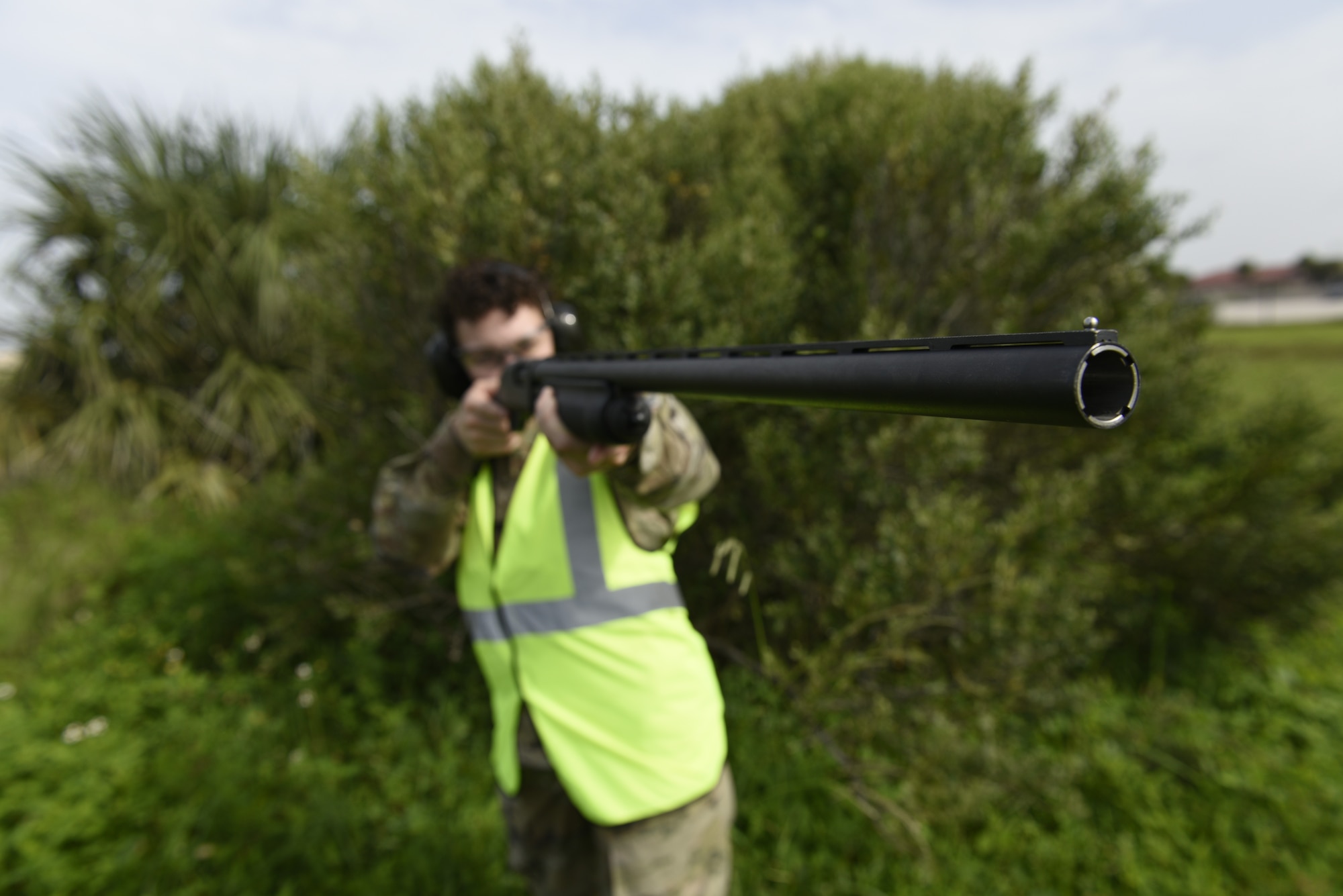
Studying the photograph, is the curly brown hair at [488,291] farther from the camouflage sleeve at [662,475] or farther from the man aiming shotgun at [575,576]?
the camouflage sleeve at [662,475]

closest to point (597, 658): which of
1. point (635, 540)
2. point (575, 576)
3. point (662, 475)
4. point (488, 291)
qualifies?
point (575, 576)

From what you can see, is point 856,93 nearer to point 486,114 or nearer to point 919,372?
point 486,114

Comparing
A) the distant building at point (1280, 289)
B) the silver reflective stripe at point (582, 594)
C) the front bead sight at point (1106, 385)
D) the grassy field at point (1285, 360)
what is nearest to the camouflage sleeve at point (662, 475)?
the silver reflective stripe at point (582, 594)

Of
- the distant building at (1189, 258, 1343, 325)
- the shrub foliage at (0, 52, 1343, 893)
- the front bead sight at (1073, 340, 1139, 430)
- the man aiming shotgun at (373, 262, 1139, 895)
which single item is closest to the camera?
the front bead sight at (1073, 340, 1139, 430)

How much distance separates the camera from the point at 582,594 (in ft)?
5.83

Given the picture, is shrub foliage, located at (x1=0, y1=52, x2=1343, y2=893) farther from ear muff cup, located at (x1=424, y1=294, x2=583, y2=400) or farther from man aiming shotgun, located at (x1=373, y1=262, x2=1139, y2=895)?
ear muff cup, located at (x1=424, y1=294, x2=583, y2=400)

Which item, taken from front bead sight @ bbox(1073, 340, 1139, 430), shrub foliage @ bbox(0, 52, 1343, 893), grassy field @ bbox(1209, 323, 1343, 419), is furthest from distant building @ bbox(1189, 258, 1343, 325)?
front bead sight @ bbox(1073, 340, 1139, 430)

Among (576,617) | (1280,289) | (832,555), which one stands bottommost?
(832,555)

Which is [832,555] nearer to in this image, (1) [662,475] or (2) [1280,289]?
(1) [662,475]

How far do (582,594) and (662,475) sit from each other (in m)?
0.40

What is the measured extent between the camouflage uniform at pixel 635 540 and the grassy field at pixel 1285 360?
436cm

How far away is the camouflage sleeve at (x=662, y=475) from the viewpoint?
171 cm

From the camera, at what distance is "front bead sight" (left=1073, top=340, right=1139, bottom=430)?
716 millimetres

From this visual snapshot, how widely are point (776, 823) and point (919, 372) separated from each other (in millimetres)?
2734
